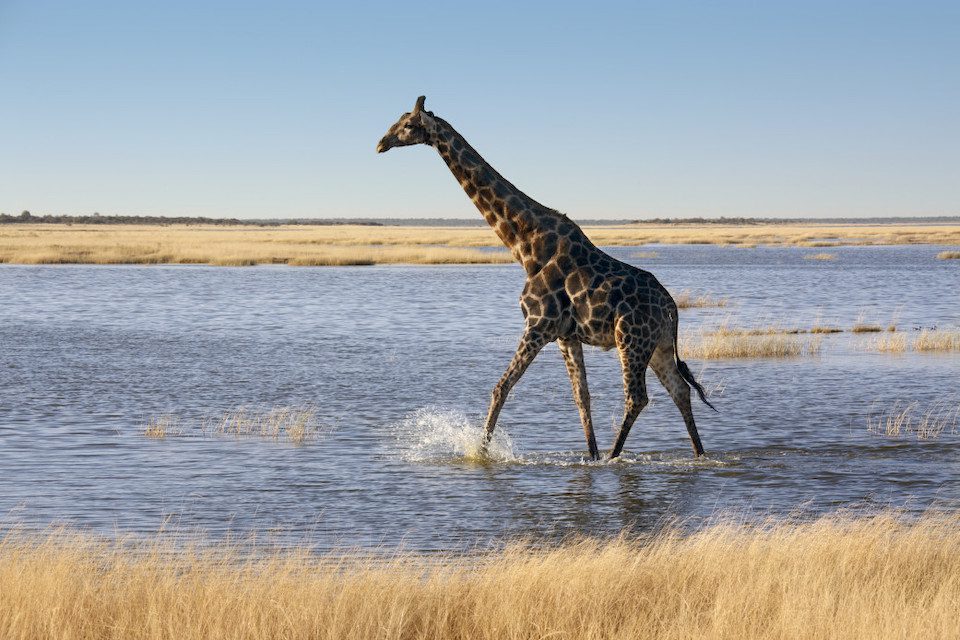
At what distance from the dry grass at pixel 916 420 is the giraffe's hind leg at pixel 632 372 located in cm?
340

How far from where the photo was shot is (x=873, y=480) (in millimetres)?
10625

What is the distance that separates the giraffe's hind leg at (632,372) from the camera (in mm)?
11305

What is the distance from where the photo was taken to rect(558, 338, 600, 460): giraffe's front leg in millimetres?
11531

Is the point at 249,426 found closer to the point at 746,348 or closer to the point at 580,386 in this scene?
the point at 580,386

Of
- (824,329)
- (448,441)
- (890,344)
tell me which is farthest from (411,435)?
(824,329)

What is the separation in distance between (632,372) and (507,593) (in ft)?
17.9

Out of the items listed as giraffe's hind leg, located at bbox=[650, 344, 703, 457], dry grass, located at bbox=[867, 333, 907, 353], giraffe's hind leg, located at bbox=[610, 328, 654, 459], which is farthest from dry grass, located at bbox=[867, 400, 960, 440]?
dry grass, located at bbox=[867, 333, 907, 353]

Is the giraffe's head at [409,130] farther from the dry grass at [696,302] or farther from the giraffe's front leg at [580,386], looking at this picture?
the dry grass at [696,302]

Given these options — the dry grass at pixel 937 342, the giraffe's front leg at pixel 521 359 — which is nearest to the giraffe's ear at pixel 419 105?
the giraffe's front leg at pixel 521 359

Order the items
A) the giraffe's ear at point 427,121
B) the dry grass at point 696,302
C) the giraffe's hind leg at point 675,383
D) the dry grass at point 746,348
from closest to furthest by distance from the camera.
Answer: the giraffe's hind leg at point 675,383 < the giraffe's ear at point 427,121 < the dry grass at point 746,348 < the dry grass at point 696,302

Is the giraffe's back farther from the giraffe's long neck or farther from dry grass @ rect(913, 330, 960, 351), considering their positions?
dry grass @ rect(913, 330, 960, 351)

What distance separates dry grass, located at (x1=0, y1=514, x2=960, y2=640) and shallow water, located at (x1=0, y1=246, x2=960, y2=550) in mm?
1377

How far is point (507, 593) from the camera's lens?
6242 millimetres

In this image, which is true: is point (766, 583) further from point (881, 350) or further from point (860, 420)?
point (881, 350)
